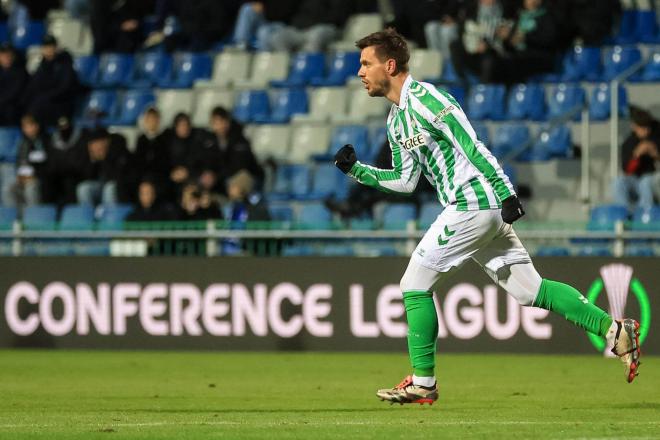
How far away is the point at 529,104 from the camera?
1864 centimetres

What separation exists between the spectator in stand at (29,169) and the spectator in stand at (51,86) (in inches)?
26.3

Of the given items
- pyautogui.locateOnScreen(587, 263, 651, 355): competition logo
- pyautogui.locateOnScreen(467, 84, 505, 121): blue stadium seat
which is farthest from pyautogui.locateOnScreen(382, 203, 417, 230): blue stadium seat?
pyautogui.locateOnScreen(587, 263, 651, 355): competition logo

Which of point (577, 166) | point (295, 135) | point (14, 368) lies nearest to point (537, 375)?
point (14, 368)

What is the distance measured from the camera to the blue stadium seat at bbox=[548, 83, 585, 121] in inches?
724

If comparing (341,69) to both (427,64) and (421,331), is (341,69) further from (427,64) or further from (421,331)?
(421,331)

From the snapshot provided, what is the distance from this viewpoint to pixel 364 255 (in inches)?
613

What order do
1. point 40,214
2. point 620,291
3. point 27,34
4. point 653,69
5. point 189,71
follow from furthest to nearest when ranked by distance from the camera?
point 27,34, point 189,71, point 40,214, point 653,69, point 620,291

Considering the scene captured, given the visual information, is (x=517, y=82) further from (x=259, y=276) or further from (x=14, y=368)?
(x=14, y=368)

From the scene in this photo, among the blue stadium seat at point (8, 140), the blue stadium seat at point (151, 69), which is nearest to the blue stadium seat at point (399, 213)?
the blue stadium seat at point (151, 69)

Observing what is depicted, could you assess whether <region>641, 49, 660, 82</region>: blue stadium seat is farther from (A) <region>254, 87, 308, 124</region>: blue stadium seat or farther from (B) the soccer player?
(B) the soccer player

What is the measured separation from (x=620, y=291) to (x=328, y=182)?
200 inches

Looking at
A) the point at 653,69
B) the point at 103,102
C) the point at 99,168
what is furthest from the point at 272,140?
the point at 653,69

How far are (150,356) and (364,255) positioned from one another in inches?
97.3

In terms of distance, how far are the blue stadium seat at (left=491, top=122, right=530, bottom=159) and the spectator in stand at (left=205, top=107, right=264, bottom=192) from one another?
9.65 feet
